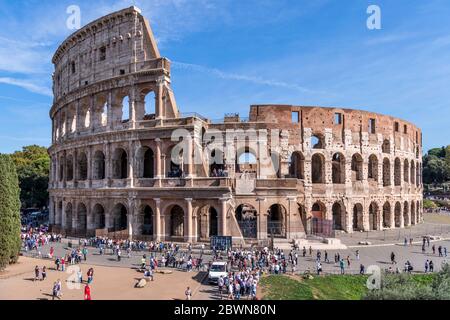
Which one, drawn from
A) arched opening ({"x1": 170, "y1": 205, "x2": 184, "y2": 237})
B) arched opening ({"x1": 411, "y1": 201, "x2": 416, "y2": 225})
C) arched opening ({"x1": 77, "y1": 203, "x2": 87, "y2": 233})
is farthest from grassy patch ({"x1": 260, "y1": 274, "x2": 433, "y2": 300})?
arched opening ({"x1": 411, "y1": 201, "x2": 416, "y2": 225})

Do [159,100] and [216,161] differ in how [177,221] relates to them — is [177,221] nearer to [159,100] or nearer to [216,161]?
[216,161]

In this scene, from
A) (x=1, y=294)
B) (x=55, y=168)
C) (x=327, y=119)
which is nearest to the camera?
(x=1, y=294)

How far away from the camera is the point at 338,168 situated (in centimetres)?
4156

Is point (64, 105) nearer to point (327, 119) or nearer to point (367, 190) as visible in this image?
point (327, 119)

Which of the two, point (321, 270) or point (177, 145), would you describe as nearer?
point (321, 270)

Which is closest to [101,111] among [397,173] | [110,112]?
[110,112]

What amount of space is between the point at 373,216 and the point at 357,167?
6.18 m

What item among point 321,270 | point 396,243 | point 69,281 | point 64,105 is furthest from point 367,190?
point 64,105

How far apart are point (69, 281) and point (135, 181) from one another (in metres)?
13.0

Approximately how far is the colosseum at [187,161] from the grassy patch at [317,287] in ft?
26.4

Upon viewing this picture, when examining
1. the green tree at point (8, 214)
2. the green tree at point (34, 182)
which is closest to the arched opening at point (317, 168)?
the green tree at point (8, 214)

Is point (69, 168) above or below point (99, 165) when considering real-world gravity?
below
